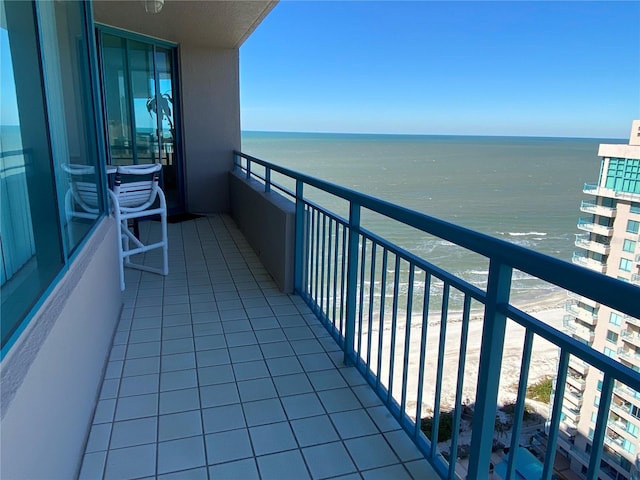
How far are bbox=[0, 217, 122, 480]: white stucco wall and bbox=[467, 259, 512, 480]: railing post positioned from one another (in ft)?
3.66

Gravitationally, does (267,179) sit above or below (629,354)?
above

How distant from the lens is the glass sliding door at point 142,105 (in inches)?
211

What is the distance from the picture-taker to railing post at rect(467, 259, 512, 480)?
3.57 ft

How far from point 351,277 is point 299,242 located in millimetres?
1078

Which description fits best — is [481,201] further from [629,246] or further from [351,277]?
[351,277]

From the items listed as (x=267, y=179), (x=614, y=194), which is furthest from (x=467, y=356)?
(x=267, y=179)

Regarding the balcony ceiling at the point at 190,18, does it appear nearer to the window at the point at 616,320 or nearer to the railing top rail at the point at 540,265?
the railing top rail at the point at 540,265

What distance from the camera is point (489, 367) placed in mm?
1144

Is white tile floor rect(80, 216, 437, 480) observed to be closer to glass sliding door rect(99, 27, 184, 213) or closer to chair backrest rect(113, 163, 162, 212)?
chair backrest rect(113, 163, 162, 212)

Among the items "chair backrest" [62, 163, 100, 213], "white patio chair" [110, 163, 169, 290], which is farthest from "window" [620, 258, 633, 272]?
"chair backrest" [62, 163, 100, 213]

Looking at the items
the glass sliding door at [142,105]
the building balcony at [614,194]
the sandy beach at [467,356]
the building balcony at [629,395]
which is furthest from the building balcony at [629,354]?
the glass sliding door at [142,105]

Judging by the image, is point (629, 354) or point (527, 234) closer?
point (629, 354)

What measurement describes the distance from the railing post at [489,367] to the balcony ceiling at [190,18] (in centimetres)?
405

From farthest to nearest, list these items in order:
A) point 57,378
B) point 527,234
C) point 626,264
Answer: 1. point 527,234
2. point 626,264
3. point 57,378
